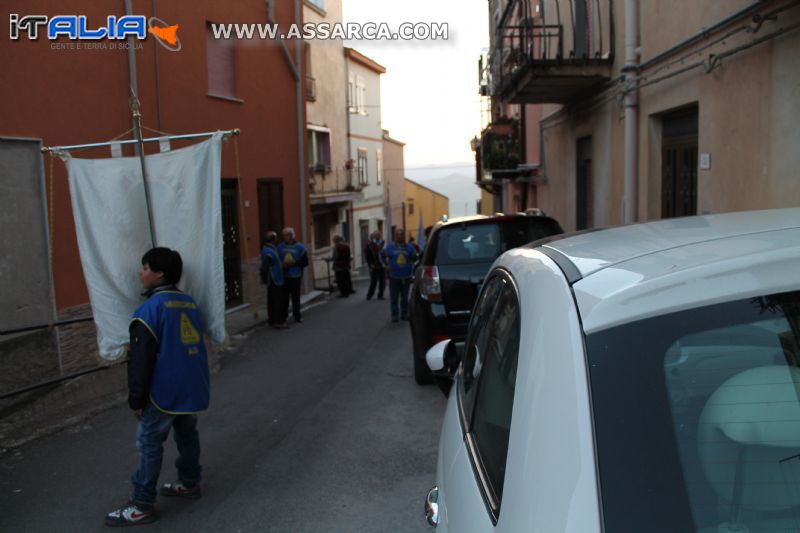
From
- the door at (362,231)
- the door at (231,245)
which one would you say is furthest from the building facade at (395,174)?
the door at (231,245)

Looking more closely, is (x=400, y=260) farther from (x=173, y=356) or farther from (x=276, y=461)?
(x=173, y=356)

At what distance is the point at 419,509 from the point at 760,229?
3244 millimetres

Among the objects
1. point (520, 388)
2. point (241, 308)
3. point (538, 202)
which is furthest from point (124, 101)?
point (538, 202)

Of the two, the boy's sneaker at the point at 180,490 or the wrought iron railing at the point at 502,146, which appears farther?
the wrought iron railing at the point at 502,146

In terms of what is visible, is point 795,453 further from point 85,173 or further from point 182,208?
point 85,173

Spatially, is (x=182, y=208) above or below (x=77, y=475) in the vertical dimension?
above

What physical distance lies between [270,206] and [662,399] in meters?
14.7

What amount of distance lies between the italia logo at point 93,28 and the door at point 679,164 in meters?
7.57

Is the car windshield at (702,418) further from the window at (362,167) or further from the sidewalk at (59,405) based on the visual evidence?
the window at (362,167)

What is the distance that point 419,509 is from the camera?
444 cm

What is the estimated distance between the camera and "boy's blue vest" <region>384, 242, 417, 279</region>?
12.4 meters

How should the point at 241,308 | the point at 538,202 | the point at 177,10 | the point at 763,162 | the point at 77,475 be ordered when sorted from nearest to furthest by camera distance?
the point at 77,475
the point at 763,162
the point at 177,10
the point at 241,308
the point at 538,202

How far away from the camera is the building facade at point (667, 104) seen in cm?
631

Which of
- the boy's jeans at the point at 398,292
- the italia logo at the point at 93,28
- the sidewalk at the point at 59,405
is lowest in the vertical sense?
the sidewalk at the point at 59,405
